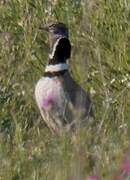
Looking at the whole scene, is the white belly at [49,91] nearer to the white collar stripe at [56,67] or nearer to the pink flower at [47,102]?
the pink flower at [47,102]

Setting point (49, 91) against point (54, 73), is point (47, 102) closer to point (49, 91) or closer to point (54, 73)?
point (49, 91)

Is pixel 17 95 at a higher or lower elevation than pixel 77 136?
lower

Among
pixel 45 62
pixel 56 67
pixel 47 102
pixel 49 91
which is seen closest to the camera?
pixel 47 102

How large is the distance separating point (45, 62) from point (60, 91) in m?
0.87

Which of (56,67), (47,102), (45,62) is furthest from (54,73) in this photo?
(47,102)

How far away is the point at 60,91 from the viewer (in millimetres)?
6477

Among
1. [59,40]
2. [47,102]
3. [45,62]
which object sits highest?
[47,102]

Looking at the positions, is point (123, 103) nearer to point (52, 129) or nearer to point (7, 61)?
point (52, 129)

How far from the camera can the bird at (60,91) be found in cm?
635

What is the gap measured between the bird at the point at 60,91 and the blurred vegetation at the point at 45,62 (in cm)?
9

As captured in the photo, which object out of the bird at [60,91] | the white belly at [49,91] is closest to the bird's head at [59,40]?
the bird at [60,91]

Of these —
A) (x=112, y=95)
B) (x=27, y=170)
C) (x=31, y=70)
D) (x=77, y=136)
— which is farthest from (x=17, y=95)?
(x=77, y=136)

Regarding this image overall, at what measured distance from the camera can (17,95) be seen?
23.0ft

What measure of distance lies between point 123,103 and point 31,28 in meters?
1.31
